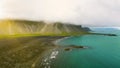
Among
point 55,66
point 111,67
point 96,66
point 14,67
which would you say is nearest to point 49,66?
point 55,66

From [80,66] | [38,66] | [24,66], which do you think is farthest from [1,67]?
[80,66]

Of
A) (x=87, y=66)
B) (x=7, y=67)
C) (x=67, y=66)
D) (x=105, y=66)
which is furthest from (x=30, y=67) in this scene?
(x=105, y=66)

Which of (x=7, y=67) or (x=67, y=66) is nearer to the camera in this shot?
(x=7, y=67)

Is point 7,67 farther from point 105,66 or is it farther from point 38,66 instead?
point 105,66

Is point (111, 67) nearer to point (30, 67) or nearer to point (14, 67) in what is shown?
point (30, 67)

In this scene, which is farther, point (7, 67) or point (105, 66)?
point (105, 66)

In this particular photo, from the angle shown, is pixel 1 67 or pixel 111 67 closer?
pixel 1 67

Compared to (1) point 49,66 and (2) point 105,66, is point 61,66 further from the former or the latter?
(2) point 105,66
